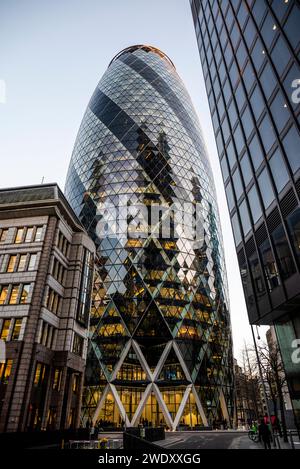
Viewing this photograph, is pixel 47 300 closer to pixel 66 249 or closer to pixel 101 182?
pixel 66 249

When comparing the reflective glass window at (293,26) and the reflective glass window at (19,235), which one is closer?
the reflective glass window at (293,26)

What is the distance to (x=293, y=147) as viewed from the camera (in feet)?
41.3

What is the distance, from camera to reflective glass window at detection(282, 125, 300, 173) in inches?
483

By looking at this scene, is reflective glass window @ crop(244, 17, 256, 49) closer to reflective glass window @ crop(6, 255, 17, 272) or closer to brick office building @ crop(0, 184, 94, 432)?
brick office building @ crop(0, 184, 94, 432)

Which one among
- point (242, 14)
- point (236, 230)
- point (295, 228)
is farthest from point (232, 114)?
point (295, 228)

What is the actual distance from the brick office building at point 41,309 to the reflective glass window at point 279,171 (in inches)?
820

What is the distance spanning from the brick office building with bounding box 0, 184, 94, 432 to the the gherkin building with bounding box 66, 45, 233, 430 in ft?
44.9

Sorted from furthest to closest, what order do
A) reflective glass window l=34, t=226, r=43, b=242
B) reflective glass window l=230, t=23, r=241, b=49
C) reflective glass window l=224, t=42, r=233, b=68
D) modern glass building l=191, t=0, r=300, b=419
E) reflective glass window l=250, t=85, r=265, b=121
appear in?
reflective glass window l=34, t=226, r=43, b=242 → reflective glass window l=224, t=42, r=233, b=68 → reflective glass window l=230, t=23, r=241, b=49 → reflective glass window l=250, t=85, r=265, b=121 → modern glass building l=191, t=0, r=300, b=419

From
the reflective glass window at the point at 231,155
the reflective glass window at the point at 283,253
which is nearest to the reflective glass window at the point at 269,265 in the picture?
the reflective glass window at the point at 283,253

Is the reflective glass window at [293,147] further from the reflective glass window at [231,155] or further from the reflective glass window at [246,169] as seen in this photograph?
the reflective glass window at [231,155]

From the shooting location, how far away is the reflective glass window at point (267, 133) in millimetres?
14391

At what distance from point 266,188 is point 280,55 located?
573 cm

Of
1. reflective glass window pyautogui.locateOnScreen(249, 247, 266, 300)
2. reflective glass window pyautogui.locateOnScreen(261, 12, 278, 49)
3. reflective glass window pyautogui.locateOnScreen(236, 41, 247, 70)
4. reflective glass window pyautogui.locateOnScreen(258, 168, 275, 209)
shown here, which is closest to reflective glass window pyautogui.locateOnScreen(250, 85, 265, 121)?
reflective glass window pyautogui.locateOnScreen(261, 12, 278, 49)

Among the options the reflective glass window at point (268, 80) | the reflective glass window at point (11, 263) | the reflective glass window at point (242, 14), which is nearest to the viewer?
the reflective glass window at point (268, 80)
